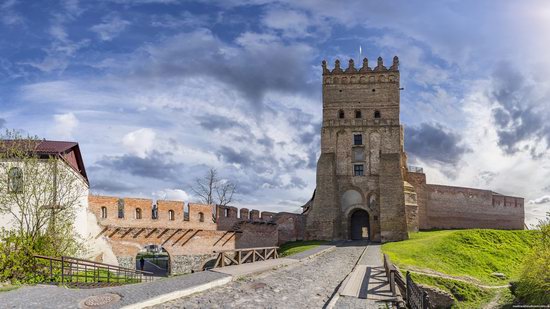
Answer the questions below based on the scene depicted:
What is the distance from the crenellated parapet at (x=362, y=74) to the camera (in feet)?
122

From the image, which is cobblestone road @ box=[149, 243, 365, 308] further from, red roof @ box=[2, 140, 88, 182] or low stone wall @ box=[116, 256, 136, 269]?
low stone wall @ box=[116, 256, 136, 269]

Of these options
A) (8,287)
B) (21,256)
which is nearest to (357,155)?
(21,256)

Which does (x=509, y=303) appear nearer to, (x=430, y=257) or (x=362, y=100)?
(x=430, y=257)

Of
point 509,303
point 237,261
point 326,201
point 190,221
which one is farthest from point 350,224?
point 237,261

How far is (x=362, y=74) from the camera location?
37281 millimetres

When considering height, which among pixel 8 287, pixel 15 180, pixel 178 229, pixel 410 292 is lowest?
pixel 8 287

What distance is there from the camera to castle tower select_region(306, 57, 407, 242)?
1372 inches

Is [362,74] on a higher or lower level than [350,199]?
higher

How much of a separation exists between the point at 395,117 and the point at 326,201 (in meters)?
8.12

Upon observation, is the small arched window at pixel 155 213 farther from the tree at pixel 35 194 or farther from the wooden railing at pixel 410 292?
the wooden railing at pixel 410 292

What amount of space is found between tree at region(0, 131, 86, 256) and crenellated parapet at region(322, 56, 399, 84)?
22.8m

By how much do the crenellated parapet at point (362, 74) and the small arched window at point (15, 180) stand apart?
24.0 metres

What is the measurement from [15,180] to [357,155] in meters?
23.7

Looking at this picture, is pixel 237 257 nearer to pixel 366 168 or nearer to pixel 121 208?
pixel 121 208
